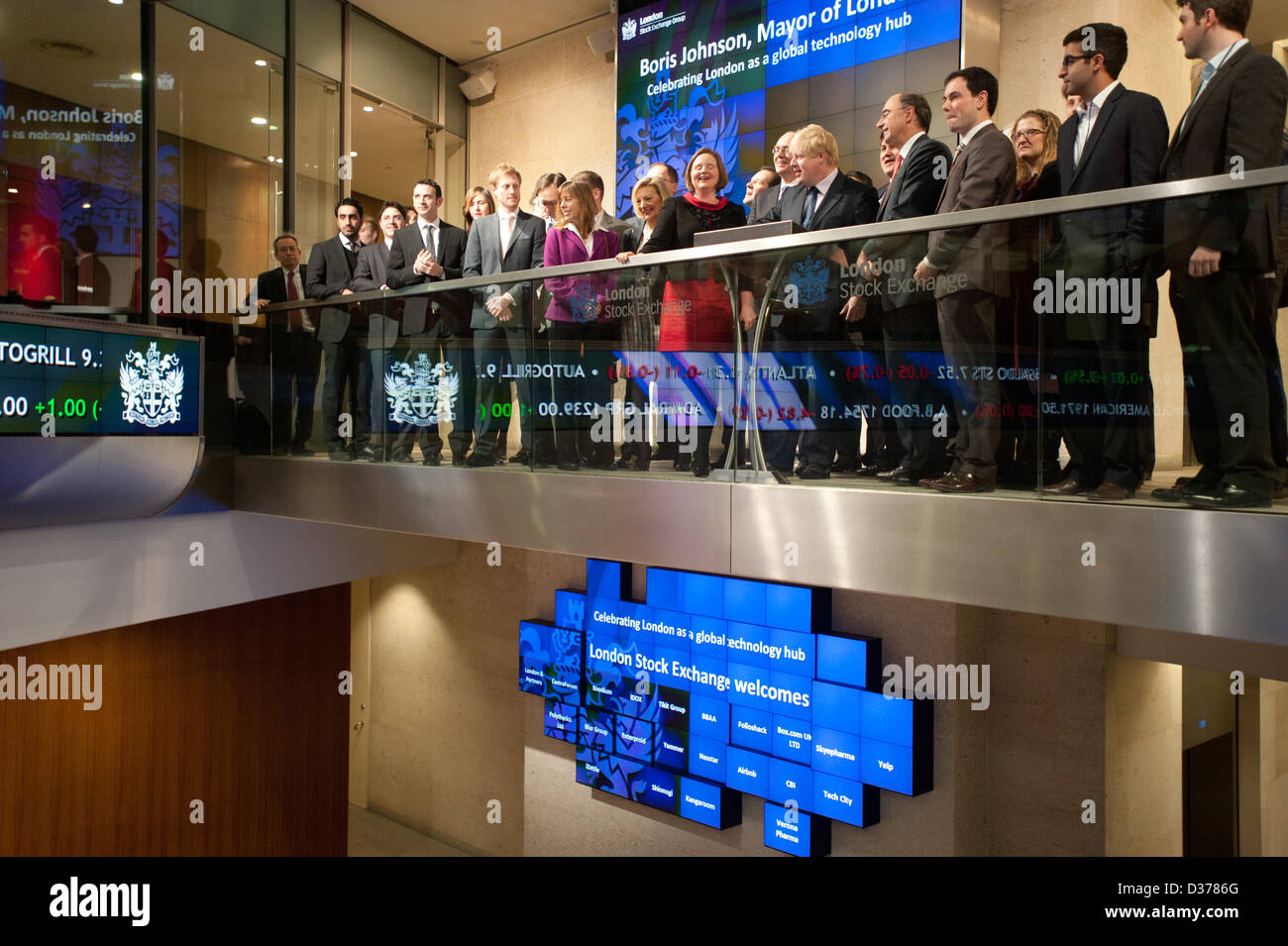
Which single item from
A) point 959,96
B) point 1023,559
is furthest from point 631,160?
point 1023,559

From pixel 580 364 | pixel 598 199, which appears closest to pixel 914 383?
pixel 580 364

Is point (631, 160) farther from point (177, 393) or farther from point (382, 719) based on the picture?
point (382, 719)

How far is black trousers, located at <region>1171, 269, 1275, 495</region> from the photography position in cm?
287

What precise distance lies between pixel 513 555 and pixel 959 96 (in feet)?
22.5

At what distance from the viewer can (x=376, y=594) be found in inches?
436

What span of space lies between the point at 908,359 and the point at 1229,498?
1173 millimetres

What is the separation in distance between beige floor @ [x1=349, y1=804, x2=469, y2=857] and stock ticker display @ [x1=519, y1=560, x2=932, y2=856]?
2.81m

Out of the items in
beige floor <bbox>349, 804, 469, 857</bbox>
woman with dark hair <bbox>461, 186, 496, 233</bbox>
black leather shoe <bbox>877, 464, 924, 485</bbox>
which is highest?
woman with dark hair <bbox>461, 186, 496, 233</bbox>

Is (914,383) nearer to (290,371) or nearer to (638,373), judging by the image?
(638,373)

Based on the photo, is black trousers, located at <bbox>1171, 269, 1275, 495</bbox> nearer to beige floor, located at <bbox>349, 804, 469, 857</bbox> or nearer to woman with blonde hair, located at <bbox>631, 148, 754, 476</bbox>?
woman with blonde hair, located at <bbox>631, 148, 754, 476</bbox>

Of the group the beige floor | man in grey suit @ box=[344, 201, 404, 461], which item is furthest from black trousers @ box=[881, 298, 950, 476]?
the beige floor

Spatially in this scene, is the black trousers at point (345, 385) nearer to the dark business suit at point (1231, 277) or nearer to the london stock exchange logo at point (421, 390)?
the london stock exchange logo at point (421, 390)

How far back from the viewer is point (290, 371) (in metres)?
6.38

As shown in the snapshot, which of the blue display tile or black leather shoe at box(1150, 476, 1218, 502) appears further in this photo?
the blue display tile
